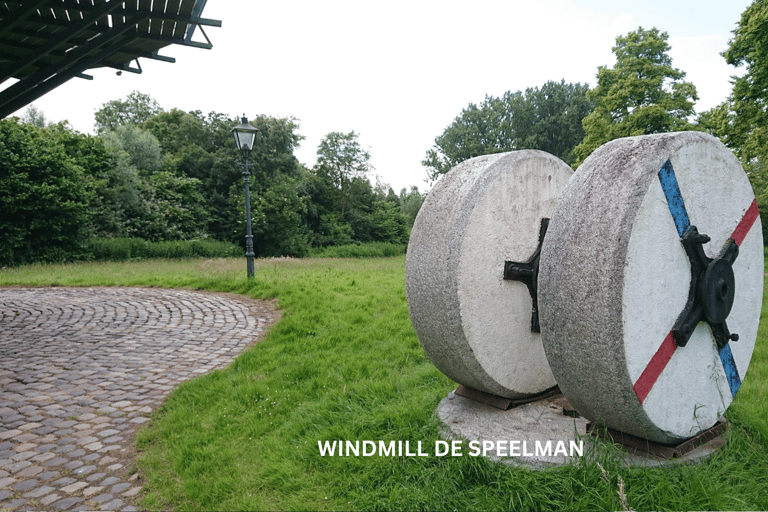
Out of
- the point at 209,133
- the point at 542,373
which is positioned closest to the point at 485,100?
the point at 209,133

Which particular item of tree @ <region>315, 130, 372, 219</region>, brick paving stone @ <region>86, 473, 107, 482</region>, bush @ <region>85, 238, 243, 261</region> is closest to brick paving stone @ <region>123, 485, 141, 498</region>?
brick paving stone @ <region>86, 473, 107, 482</region>

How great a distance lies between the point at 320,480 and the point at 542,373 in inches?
70.5

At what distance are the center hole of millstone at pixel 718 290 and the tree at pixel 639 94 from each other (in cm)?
2103

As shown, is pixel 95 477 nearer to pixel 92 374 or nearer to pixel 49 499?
pixel 49 499

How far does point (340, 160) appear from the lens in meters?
40.5

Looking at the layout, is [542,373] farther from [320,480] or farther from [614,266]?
[320,480]

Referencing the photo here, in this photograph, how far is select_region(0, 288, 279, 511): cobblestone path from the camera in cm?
318

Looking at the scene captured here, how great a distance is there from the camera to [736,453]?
9.05 feet

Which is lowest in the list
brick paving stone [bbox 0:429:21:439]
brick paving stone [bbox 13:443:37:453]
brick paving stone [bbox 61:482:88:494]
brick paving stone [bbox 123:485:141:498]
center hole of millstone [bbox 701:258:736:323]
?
brick paving stone [bbox 123:485:141:498]

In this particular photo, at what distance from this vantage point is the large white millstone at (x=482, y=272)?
122 inches

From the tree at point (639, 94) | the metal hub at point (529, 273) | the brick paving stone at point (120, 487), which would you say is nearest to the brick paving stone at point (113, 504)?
the brick paving stone at point (120, 487)

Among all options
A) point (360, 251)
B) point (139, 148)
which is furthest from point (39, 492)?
point (360, 251)

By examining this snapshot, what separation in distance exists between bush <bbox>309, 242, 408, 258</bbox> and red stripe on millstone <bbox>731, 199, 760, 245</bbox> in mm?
28460

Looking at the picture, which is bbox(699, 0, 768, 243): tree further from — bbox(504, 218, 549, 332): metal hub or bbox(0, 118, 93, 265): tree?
bbox(0, 118, 93, 265): tree
